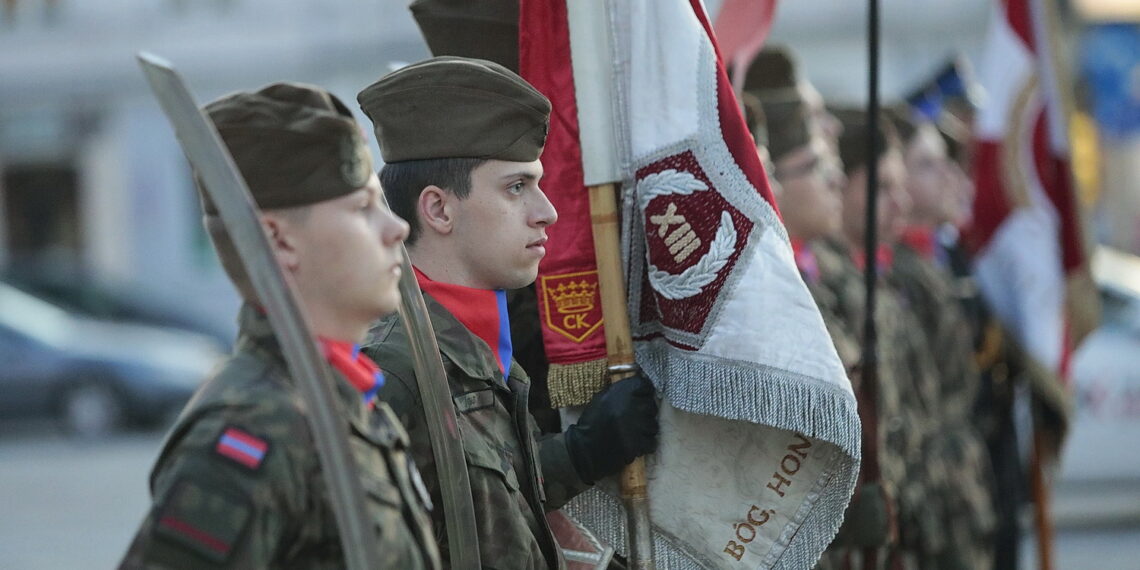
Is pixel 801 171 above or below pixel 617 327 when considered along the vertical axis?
below

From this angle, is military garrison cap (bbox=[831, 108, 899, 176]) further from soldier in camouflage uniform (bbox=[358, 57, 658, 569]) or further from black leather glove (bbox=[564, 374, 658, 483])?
soldier in camouflage uniform (bbox=[358, 57, 658, 569])

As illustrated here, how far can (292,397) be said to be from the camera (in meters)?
2.21

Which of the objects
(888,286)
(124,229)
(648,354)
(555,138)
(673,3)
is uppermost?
(673,3)

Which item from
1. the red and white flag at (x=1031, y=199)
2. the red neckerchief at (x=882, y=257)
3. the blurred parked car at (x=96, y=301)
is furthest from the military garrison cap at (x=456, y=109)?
the blurred parked car at (x=96, y=301)

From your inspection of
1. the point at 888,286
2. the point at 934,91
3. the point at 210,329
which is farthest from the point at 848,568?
the point at 210,329

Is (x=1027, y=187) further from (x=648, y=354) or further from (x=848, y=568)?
(x=648, y=354)

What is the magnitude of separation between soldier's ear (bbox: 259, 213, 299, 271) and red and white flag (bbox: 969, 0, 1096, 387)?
18.0 feet

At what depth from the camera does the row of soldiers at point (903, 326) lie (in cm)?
525

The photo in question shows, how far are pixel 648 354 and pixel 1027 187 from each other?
14.2 ft

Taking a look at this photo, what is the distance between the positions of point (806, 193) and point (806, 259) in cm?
21

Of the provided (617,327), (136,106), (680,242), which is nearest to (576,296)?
(617,327)

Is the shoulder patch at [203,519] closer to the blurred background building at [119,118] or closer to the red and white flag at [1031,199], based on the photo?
the red and white flag at [1031,199]

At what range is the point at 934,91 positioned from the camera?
8.85m

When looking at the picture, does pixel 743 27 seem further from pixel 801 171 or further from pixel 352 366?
pixel 352 366
